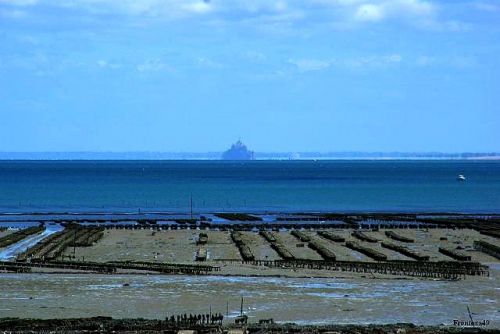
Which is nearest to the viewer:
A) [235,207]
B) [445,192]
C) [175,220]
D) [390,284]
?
[390,284]

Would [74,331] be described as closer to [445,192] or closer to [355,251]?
[355,251]

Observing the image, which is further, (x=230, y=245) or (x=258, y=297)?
(x=230, y=245)

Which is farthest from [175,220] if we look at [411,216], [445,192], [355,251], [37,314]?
[445,192]

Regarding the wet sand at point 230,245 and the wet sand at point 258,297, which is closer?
the wet sand at point 258,297

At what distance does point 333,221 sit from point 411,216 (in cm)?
1456

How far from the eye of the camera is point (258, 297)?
158 ft

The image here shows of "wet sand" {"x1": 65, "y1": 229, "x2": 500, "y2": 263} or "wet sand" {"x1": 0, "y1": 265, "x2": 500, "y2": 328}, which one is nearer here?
"wet sand" {"x1": 0, "y1": 265, "x2": 500, "y2": 328}

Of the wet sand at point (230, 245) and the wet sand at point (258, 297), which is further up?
the wet sand at point (230, 245)

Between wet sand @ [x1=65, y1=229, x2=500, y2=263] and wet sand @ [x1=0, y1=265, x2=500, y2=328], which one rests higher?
wet sand @ [x1=65, y1=229, x2=500, y2=263]

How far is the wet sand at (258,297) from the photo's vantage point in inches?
1722

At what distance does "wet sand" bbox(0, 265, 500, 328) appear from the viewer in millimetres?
43750

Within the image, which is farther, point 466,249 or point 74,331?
point 466,249

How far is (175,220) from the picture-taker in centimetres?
10994

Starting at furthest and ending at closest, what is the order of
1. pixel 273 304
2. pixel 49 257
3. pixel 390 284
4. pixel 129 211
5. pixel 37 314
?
pixel 129 211, pixel 49 257, pixel 390 284, pixel 273 304, pixel 37 314
